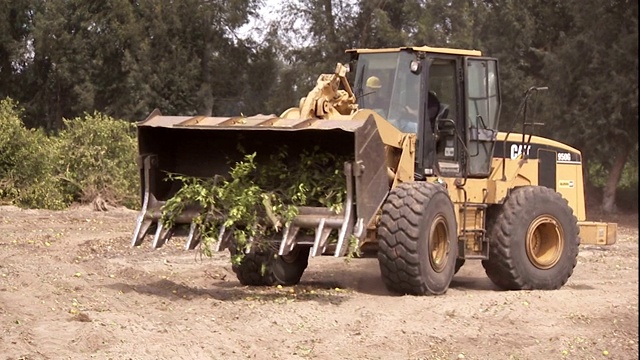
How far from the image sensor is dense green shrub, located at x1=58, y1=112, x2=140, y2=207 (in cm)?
2039

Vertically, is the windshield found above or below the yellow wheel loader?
above

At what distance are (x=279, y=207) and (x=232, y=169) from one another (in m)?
0.77

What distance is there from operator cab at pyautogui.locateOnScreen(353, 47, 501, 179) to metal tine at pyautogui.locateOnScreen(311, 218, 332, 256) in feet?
6.14

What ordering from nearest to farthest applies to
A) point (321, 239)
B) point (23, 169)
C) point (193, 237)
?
point (321, 239) < point (193, 237) < point (23, 169)

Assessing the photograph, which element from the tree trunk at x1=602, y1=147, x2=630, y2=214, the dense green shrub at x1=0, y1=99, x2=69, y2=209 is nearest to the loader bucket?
the dense green shrub at x1=0, y1=99, x2=69, y2=209

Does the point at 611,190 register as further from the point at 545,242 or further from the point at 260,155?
the point at 260,155

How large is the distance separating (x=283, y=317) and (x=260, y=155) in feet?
6.94

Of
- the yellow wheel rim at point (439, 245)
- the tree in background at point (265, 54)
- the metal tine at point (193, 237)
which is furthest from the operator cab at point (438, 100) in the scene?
the tree in background at point (265, 54)

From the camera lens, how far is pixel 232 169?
35.6 ft

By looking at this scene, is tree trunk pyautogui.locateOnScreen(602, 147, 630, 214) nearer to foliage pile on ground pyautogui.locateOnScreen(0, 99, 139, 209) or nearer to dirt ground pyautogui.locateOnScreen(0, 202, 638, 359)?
foliage pile on ground pyautogui.locateOnScreen(0, 99, 139, 209)

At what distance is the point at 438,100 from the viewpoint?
12.0 metres

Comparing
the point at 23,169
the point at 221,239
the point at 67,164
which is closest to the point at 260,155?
the point at 221,239

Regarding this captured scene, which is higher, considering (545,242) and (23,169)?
(23,169)

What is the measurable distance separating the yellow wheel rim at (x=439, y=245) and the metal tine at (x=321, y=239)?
4.08 ft
